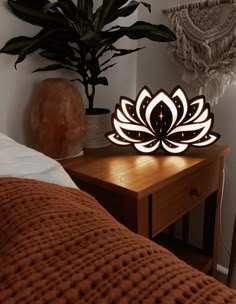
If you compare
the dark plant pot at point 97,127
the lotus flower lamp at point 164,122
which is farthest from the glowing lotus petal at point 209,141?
the dark plant pot at point 97,127

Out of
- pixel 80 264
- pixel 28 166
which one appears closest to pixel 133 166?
pixel 28 166

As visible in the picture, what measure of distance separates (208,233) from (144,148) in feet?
1.61

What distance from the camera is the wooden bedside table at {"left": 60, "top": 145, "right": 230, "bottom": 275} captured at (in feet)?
2.72

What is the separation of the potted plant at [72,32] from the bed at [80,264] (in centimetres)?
66

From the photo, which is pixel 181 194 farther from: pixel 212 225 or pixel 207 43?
pixel 207 43

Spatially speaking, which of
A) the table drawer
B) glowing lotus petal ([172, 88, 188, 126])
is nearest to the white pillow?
the table drawer

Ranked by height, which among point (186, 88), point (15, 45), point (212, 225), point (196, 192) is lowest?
point (212, 225)

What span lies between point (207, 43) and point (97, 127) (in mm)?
518

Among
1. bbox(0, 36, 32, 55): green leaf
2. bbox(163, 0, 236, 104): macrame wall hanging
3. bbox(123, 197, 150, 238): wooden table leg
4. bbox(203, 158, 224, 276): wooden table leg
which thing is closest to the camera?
bbox(123, 197, 150, 238): wooden table leg

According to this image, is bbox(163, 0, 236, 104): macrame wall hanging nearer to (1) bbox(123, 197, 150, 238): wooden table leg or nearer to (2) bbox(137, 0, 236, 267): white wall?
(2) bbox(137, 0, 236, 267): white wall

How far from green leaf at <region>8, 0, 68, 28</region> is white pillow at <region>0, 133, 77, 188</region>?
530 mm

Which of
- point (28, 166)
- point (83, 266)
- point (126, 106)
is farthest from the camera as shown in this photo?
point (126, 106)

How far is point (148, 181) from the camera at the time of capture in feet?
2.77

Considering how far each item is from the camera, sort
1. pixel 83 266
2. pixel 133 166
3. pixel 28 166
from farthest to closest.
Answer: pixel 133 166, pixel 28 166, pixel 83 266
